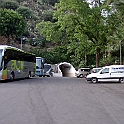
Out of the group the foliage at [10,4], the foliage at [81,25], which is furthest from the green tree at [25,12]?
the foliage at [81,25]

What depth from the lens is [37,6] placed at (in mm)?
104812

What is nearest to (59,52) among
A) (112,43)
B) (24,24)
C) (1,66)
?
(24,24)

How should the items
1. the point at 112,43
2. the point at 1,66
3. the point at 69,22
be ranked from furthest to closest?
the point at 112,43 → the point at 69,22 → the point at 1,66

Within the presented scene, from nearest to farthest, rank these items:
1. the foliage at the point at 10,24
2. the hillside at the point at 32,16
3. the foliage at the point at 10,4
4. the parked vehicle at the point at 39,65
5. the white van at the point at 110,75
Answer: the white van at the point at 110,75
the parked vehicle at the point at 39,65
the foliage at the point at 10,24
the hillside at the point at 32,16
the foliage at the point at 10,4

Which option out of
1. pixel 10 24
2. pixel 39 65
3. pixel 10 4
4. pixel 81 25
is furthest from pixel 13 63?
pixel 10 4

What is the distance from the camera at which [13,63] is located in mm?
29109

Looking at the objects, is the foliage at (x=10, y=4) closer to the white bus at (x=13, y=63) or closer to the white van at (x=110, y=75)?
the white bus at (x=13, y=63)

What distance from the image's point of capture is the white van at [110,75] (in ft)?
93.9

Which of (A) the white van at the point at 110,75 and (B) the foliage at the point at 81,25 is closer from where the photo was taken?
(A) the white van at the point at 110,75

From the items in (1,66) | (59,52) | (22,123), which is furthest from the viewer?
(59,52)

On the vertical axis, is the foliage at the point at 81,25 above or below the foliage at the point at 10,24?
below

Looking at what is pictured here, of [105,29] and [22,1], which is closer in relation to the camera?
[105,29]

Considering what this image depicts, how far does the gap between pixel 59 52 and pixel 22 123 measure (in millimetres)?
64742

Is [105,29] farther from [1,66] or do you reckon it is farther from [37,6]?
[37,6]
